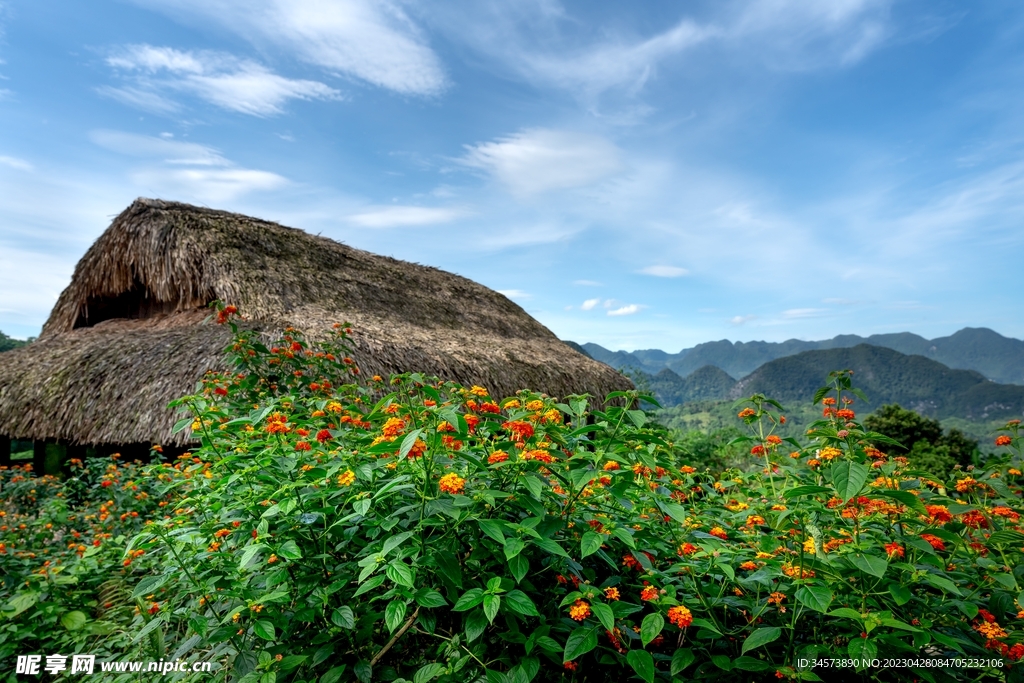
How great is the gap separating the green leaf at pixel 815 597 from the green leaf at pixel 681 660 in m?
0.33

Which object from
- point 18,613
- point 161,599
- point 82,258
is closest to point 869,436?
point 161,599

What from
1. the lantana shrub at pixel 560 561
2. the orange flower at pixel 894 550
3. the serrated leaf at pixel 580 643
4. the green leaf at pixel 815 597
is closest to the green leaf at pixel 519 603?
the lantana shrub at pixel 560 561

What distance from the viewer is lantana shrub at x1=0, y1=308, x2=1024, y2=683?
4.52ft

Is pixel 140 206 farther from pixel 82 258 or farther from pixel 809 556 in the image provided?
pixel 809 556

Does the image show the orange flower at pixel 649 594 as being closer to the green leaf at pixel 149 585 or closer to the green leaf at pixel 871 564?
the green leaf at pixel 871 564

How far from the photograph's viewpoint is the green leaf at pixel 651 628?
137 centimetres

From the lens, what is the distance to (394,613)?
130 cm

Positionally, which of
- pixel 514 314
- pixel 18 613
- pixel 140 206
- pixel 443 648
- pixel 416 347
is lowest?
pixel 18 613

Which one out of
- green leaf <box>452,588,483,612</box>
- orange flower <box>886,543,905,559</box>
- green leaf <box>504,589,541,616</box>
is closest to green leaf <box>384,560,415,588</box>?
green leaf <box>452,588,483,612</box>

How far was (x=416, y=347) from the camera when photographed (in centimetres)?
802

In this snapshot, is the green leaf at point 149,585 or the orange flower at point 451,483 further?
the green leaf at point 149,585

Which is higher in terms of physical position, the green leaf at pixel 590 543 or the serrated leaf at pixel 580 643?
the green leaf at pixel 590 543

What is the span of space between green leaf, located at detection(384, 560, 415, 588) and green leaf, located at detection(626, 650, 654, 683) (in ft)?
1.92

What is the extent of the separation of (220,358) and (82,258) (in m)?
6.62
